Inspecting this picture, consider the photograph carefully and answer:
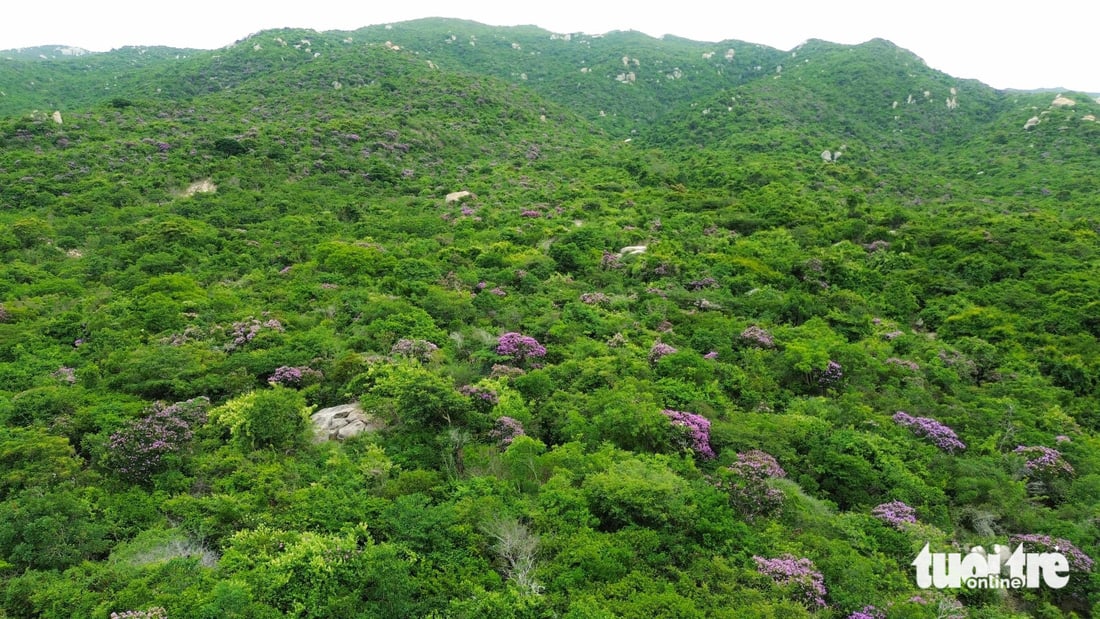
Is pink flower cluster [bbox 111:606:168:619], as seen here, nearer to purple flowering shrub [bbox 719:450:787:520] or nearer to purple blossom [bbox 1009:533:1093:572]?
purple flowering shrub [bbox 719:450:787:520]

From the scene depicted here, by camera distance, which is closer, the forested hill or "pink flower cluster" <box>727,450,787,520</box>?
the forested hill

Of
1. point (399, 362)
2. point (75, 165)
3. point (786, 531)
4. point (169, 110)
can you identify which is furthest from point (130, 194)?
point (786, 531)

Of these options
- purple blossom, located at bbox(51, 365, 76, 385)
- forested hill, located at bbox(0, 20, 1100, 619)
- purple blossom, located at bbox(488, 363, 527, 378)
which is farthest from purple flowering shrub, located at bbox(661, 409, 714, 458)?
purple blossom, located at bbox(51, 365, 76, 385)

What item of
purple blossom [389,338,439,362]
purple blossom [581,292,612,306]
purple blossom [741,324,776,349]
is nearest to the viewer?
purple blossom [389,338,439,362]

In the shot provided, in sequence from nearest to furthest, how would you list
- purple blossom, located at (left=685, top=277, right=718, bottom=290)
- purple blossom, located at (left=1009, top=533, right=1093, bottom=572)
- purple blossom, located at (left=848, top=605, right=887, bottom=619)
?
purple blossom, located at (left=848, top=605, right=887, bottom=619), purple blossom, located at (left=1009, top=533, right=1093, bottom=572), purple blossom, located at (left=685, top=277, right=718, bottom=290)

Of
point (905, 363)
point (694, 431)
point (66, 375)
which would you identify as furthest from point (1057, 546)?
point (66, 375)

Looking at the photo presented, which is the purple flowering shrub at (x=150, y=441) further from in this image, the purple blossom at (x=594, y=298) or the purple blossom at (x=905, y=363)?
the purple blossom at (x=905, y=363)
